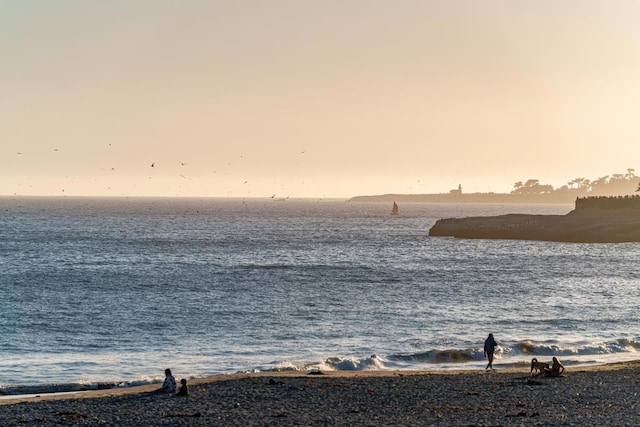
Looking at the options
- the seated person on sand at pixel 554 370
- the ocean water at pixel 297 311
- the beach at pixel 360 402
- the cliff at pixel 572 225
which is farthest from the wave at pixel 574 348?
the cliff at pixel 572 225

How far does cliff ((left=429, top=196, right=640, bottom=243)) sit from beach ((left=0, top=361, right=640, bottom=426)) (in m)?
101

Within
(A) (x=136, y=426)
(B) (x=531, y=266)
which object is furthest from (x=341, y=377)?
(B) (x=531, y=266)

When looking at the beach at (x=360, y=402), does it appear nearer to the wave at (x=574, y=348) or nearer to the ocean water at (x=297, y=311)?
the ocean water at (x=297, y=311)

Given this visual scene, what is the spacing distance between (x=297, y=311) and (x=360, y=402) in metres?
29.4

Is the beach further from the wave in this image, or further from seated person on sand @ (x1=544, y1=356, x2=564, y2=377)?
the wave

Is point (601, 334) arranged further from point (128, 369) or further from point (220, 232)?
point (220, 232)

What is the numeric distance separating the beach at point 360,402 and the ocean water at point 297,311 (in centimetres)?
539

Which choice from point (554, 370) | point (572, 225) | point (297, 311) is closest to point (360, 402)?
point (554, 370)

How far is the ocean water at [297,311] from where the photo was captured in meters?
41.8

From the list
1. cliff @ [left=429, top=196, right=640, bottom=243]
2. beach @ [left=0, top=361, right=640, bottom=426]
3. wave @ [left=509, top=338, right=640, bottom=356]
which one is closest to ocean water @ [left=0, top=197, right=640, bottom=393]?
wave @ [left=509, top=338, right=640, bottom=356]

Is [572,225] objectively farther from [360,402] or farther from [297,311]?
[360,402]

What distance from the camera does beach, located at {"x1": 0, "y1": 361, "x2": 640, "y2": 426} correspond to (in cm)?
2598

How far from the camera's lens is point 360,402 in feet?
96.2

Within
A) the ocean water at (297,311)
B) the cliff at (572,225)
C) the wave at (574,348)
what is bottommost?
the wave at (574,348)
